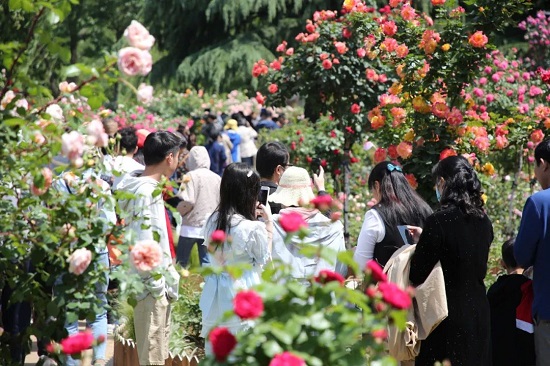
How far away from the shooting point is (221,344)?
2.31m

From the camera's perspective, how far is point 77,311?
3096 mm

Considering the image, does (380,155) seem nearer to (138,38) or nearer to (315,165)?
(138,38)

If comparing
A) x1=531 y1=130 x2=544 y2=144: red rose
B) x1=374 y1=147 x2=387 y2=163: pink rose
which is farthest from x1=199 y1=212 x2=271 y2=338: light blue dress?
x1=531 y1=130 x2=544 y2=144: red rose

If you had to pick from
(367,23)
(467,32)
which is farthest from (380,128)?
(367,23)

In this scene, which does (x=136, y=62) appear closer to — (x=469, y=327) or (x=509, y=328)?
(x=469, y=327)

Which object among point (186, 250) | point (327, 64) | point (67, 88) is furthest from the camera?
point (327, 64)

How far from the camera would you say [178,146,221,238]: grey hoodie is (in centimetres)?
756

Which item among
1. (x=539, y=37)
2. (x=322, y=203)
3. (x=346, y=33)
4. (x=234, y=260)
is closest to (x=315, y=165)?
(x=346, y=33)

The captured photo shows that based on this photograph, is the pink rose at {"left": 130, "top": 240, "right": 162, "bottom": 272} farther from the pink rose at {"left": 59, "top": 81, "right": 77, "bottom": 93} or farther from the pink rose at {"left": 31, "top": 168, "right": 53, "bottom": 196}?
the pink rose at {"left": 59, "top": 81, "right": 77, "bottom": 93}

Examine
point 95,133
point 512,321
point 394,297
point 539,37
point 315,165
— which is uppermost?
point 95,133

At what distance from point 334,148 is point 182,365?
5.94m

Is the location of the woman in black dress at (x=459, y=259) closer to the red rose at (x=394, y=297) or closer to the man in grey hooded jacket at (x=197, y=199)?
the red rose at (x=394, y=297)

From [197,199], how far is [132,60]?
464cm

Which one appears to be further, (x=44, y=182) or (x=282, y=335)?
(x=44, y=182)
